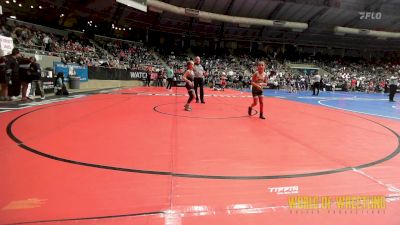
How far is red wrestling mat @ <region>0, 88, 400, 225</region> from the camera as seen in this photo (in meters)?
2.75

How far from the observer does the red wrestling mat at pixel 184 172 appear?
2.75m

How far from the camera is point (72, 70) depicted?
1877cm

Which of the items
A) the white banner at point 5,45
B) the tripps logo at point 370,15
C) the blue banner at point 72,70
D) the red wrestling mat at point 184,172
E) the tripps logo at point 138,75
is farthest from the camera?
the tripps logo at point 370,15

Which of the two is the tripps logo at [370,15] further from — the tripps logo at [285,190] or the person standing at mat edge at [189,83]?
the tripps logo at [285,190]

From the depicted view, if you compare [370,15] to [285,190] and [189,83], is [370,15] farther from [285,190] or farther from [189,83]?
[285,190]

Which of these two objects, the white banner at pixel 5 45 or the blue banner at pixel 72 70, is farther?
the blue banner at pixel 72 70

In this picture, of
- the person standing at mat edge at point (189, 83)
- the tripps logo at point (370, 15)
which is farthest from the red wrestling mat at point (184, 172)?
the tripps logo at point (370, 15)

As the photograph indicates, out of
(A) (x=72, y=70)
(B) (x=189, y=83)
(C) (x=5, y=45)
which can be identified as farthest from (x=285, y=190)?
(A) (x=72, y=70)

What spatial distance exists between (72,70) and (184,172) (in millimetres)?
17283

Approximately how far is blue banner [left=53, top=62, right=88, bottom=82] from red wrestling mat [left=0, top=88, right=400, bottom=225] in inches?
447

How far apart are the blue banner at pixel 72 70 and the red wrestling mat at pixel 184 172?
37.3 feet

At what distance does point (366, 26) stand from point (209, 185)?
161 ft

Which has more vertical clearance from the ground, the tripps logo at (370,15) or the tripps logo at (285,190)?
the tripps logo at (370,15)

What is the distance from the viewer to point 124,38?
1478 inches
